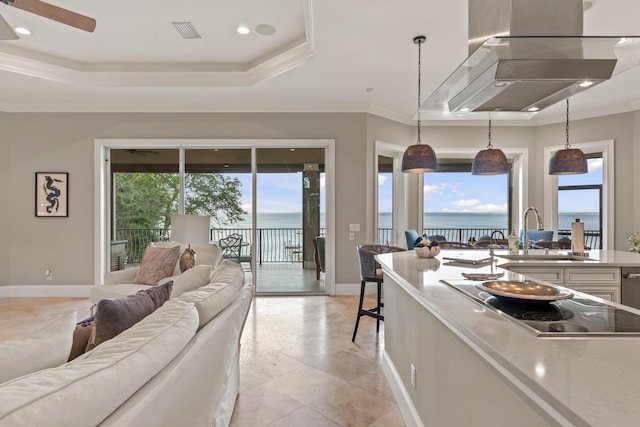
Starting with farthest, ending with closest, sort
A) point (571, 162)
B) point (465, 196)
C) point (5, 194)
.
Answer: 1. point (465, 196)
2. point (5, 194)
3. point (571, 162)

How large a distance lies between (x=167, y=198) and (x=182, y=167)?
559mm

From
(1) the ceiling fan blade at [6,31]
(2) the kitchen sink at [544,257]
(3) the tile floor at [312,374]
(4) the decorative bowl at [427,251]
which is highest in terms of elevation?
(1) the ceiling fan blade at [6,31]

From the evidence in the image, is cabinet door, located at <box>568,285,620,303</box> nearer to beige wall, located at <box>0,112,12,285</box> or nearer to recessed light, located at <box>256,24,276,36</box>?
recessed light, located at <box>256,24,276,36</box>

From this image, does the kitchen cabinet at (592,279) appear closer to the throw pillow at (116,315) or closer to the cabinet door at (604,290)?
the cabinet door at (604,290)

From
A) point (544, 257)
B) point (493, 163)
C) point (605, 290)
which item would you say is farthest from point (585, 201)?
point (605, 290)

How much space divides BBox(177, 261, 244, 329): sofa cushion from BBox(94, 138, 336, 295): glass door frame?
3.05m

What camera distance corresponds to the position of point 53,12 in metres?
2.37

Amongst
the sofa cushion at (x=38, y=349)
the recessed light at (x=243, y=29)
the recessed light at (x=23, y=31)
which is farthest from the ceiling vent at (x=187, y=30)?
the sofa cushion at (x=38, y=349)

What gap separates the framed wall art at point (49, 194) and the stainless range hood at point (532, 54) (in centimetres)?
578

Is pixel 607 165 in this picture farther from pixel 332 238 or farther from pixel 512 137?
pixel 332 238

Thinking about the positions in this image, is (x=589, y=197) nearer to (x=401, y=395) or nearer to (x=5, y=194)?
(x=401, y=395)

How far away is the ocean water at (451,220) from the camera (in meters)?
5.49

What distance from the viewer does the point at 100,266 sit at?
5.24 metres

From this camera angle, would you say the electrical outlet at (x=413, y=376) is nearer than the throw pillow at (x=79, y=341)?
No
